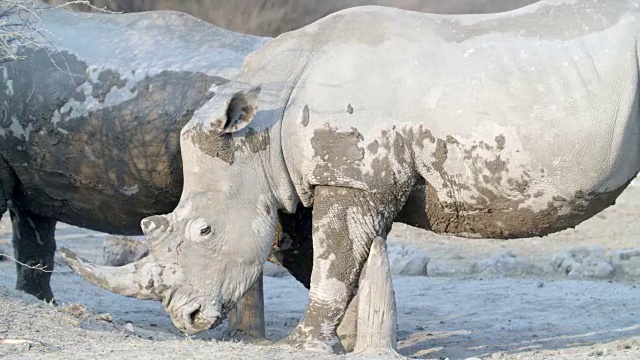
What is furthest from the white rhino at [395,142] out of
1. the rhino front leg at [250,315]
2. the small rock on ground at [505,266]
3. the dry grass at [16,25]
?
the small rock on ground at [505,266]

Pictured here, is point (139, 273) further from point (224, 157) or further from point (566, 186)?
point (566, 186)

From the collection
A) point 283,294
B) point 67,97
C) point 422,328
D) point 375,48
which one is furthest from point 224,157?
point 283,294

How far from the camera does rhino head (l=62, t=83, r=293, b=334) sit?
20.7 feet

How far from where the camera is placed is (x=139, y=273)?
6.39 meters

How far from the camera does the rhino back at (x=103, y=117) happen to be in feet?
23.3

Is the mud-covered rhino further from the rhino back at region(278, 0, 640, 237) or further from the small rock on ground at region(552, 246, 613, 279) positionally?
the small rock on ground at region(552, 246, 613, 279)

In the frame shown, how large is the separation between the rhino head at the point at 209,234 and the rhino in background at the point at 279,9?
5734mm

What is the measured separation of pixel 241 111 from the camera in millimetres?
6262

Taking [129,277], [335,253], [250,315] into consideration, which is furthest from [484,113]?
[250,315]

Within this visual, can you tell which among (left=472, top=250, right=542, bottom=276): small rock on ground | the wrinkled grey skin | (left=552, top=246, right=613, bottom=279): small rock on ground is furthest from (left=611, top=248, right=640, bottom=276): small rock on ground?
the wrinkled grey skin

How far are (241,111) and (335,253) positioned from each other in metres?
0.80

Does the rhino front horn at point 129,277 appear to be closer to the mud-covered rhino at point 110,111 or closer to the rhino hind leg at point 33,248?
the mud-covered rhino at point 110,111

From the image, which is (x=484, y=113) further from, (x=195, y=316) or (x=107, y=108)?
(x=107, y=108)

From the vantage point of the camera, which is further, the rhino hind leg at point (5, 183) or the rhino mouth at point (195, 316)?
the rhino hind leg at point (5, 183)
